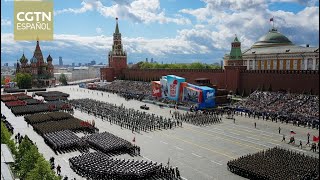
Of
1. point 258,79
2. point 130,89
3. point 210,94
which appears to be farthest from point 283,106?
point 130,89

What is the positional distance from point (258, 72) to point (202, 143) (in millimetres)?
26177

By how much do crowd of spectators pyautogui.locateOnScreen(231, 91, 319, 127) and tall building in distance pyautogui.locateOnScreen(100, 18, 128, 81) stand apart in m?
46.3

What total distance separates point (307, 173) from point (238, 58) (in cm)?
3874

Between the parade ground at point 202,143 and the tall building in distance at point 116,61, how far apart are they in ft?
158

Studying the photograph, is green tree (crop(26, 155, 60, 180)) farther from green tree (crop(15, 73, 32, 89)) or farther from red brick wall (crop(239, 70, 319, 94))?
green tree (crop(15, 73, 32, 89))

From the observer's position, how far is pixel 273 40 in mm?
72625

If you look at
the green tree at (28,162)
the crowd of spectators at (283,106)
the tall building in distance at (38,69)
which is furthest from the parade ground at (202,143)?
the tall building in distance at (38,69)

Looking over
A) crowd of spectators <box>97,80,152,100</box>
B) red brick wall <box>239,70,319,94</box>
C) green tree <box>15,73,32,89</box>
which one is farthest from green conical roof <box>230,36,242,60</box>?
green tree <box>15,73,32,89</box>

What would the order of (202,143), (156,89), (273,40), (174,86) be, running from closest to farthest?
(202,143) < (174,86) < (156,89) < (273,40)

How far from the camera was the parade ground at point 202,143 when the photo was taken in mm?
19797

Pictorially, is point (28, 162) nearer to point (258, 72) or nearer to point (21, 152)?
point (21, 152)

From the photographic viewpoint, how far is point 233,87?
51125 mm

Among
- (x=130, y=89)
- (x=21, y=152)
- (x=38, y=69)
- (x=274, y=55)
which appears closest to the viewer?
(x=21, y=152)

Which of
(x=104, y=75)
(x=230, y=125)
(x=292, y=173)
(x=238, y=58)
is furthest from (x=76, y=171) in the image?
(x=104, y=75)
